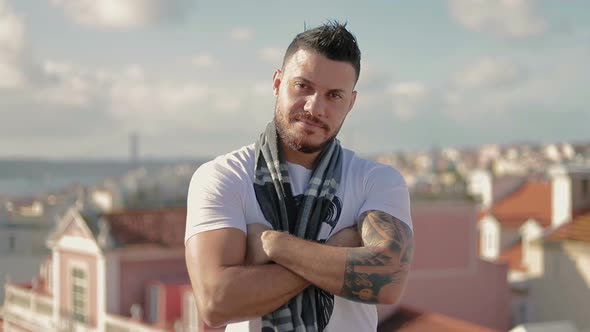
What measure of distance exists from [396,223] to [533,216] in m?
24.3

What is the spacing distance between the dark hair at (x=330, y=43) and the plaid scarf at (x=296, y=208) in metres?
0.30

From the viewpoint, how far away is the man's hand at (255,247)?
2.51 m

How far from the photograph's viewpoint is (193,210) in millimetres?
2529

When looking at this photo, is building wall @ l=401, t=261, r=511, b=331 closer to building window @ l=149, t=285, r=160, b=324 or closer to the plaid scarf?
building window @ l=149, t=285, r=160, b=324

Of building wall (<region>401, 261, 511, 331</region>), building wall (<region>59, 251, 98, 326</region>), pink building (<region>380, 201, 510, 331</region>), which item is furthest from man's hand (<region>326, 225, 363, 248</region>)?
building wall (<region>401, 261, 511, 331</region>)

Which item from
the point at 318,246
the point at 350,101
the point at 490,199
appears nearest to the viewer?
the point at 318,246

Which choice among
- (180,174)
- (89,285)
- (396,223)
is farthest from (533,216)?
(396,223)

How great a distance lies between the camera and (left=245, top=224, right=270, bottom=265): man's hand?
2.51 meters

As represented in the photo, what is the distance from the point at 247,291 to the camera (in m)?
2.44

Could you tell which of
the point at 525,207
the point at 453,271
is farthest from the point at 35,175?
the point at 525,207

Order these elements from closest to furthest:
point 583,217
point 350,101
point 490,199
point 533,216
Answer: point 350,101 → point 583,217 → point 533,216 → point 490,199

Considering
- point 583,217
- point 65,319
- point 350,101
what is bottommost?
point 65,319

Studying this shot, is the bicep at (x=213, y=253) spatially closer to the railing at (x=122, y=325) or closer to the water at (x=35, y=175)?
the water at (x=35, y=175)

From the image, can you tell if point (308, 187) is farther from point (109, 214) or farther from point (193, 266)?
point (109, 214)
